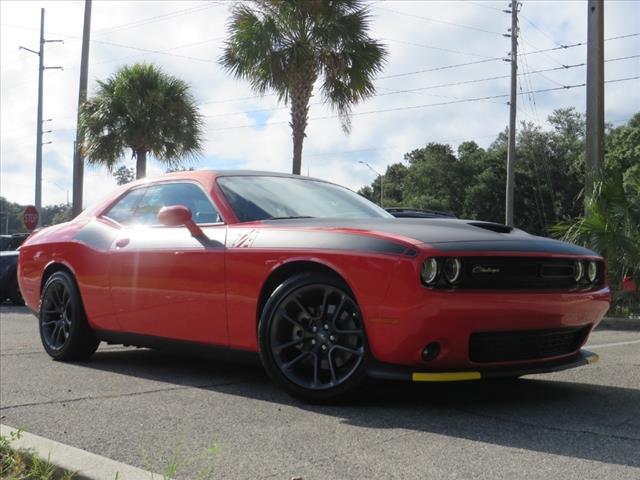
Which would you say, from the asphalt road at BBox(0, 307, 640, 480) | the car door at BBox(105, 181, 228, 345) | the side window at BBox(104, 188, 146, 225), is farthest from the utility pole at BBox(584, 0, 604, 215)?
the car door at BBox(105, 181, 228, 345)

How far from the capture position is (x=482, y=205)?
63.0 metres

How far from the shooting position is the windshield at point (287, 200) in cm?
494

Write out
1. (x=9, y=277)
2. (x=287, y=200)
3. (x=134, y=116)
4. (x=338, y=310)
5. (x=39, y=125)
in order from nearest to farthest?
(x=338, y=310) → (x=287, y=200) → (x=9, y=277) → (x=134, y=116) → (x=39, y=125)

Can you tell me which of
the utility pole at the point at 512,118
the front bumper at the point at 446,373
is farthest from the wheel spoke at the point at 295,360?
the utility pole at the point at 512,118

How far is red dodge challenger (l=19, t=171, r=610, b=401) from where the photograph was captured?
12.7 ft

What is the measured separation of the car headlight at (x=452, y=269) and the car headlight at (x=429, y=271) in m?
0.05

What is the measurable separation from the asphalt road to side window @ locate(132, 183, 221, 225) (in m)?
1.08

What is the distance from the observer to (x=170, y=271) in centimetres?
499

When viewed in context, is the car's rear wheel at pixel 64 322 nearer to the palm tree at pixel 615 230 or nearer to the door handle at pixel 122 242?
the door handle at pixel 122 242

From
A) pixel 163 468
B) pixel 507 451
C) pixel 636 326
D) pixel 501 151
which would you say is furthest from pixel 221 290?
pixel 501 151

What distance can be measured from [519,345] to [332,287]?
1.02 m

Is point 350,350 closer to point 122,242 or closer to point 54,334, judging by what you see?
point 122,242

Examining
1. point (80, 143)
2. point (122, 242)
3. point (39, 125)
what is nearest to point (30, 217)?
point (80, 143)

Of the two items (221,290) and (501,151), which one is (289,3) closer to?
(221,290)
